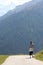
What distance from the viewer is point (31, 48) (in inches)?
1256

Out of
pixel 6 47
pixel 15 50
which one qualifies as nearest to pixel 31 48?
pixel 15 50

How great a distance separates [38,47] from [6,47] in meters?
23.1

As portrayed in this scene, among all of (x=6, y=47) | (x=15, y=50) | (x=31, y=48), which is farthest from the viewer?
(x=6, y=47)

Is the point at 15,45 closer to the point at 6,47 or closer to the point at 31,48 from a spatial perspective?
the point at 6,47

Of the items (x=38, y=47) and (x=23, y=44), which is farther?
(x=23, y=44)

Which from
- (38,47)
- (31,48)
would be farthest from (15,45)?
(31,48)

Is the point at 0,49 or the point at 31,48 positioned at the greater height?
the point at 31,48

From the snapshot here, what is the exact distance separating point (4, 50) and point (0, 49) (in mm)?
5613

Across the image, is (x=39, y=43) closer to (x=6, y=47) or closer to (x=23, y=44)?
(x=23, y=44)

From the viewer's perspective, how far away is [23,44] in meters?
199

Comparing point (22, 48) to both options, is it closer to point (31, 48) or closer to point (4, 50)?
point (4, 50)

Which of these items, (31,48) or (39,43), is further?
(39,43)

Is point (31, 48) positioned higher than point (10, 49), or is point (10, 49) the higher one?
point (31, 48)

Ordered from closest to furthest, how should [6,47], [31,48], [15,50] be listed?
[31,48]
[15,50]
[6,47]
